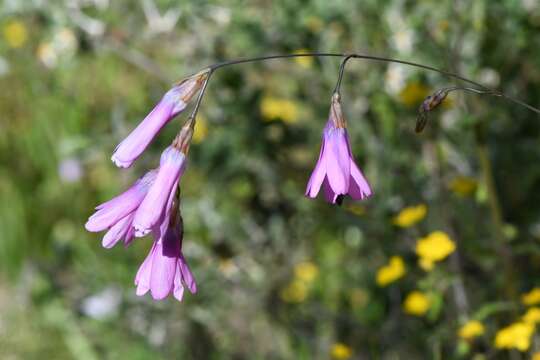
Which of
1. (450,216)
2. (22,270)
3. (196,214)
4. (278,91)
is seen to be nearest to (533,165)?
(450,216)

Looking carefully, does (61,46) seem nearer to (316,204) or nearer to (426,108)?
(316,204)

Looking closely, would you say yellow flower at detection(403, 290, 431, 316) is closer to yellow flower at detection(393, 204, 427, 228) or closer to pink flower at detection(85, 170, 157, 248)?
yellow flower at detection(393, 204, 427, 228)

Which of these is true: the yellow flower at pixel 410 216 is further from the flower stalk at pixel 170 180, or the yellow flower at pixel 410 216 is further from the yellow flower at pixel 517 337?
Answer: the flower stalk at pixel 170 180

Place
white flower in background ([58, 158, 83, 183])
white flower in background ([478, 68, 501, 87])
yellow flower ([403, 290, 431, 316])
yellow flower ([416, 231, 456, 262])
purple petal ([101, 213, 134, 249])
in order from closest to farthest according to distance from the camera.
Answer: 1. purple petal ([101, 213, 134, 249])
2. yellow flower ([416, 231, 456, 262])
3. yellow flower ([403, 290, 431, 316])
4. white flower in background ([478, 68, 501, 87])
5. white flower in background ([58, 158, 83, 183])

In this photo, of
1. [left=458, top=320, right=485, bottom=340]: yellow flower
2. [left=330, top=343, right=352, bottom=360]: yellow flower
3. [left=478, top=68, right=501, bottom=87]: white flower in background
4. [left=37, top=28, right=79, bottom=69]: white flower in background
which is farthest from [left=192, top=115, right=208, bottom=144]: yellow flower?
[left=458, top=320, right=485, bottom=340]: yellow flower

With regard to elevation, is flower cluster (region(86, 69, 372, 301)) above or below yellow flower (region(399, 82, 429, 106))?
below
